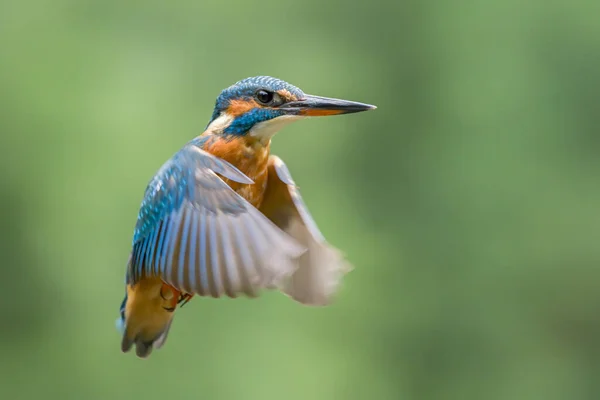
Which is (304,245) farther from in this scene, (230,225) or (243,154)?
(230,225)

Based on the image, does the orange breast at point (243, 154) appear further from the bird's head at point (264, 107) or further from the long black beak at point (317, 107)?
the long black beak at point (317, 107)

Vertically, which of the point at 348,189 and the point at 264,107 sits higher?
the point at 264,107

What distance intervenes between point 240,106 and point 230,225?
0.35 m

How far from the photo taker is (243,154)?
2076mm

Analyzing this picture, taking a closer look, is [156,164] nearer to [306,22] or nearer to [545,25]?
[306,22]

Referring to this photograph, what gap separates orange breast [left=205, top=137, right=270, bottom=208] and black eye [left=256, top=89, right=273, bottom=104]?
0.10 meters

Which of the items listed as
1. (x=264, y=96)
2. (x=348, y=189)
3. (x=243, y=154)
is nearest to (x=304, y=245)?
(x=243, y=154)

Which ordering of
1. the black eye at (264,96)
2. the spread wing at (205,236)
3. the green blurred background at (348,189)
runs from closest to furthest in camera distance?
the spread wing at (205,236), the black eye at (264,96), the green blurred background at (348,189)

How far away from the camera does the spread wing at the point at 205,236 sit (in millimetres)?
1660

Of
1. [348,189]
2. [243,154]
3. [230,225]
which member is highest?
[243,154]

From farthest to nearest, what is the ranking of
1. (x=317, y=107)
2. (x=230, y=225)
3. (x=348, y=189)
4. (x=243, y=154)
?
(x=348, y=189) → (x=243, y=154) → (x=317, y=107) → (x=230, y=225)

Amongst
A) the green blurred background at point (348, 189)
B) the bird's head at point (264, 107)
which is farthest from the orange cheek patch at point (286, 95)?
the green blurred background at point (348, 189)

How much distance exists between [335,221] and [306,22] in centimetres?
130

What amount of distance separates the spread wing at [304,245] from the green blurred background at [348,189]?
2.03 metres
